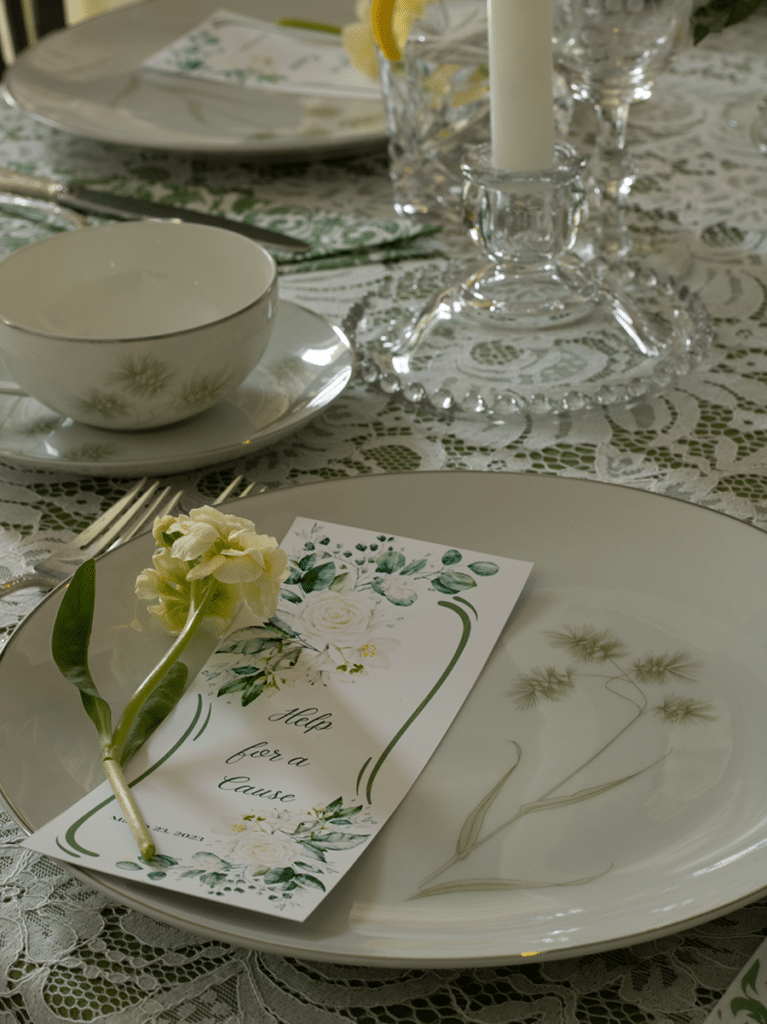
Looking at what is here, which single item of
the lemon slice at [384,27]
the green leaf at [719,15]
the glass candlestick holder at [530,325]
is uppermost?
the lemon slice at [384,27]

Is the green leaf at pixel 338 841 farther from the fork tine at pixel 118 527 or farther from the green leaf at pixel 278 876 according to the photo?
the fork tine at pixel 118 527

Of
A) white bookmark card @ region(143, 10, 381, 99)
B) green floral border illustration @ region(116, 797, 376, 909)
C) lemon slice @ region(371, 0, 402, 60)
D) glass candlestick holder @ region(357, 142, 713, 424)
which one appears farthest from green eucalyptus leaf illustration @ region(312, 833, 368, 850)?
white bookmark card @ region(143, 10, 381, 99)

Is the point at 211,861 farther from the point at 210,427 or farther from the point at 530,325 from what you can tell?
the point at 530,325

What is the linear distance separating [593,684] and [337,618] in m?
0.11

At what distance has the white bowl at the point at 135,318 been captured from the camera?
0.56 m

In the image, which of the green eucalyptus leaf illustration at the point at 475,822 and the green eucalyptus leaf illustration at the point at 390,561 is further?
the green eucalyptus leaf illustration at the point at 390,561

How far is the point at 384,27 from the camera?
2.42 feet

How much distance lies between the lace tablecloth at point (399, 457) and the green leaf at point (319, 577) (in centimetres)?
12

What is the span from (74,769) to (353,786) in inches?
3.9

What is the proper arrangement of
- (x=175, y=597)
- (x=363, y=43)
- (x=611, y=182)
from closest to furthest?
(x=175, y=597) < (x=611, y=182) < (x=363, y=43)

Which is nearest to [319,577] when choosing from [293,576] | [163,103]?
[293,576]

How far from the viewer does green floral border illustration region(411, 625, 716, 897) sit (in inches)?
14.0

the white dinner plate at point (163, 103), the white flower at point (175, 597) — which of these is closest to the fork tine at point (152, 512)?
the white flower at point (175, 597)

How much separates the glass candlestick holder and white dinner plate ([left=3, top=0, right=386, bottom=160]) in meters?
0.30
